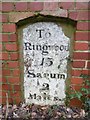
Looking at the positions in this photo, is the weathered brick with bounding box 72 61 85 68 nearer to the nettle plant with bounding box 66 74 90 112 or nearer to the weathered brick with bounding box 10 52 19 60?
the nettle plant with bounding box 66 74 90 112

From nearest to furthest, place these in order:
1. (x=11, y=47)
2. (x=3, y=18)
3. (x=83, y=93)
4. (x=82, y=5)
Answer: (x=82, y=5), (x=3, y=18), (x=11, y=47), (x=83, y=93)

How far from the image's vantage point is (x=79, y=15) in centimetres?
227

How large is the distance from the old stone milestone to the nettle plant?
8cm

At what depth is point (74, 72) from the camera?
8.20 ft

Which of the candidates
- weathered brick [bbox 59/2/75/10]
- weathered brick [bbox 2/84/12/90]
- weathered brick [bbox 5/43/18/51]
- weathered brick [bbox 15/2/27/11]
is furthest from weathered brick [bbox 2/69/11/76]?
weathered brick [bbox 59/2/75/10]

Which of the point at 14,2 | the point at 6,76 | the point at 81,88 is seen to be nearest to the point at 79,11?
the point at 14,2

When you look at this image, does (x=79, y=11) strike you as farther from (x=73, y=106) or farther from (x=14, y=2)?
(x=73, y=106)

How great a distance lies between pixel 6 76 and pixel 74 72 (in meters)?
0.72

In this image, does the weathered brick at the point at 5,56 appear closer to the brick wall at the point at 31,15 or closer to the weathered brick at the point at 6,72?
the brick wall at the point at 31,15

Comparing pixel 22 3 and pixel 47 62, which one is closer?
pixel 22 3

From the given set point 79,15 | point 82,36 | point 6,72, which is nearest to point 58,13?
point 79,15

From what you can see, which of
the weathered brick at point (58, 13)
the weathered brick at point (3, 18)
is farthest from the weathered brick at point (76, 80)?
the weathered brick at point (3, 18)

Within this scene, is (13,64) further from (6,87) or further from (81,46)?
(81,46)

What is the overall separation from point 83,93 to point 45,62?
516 mm
